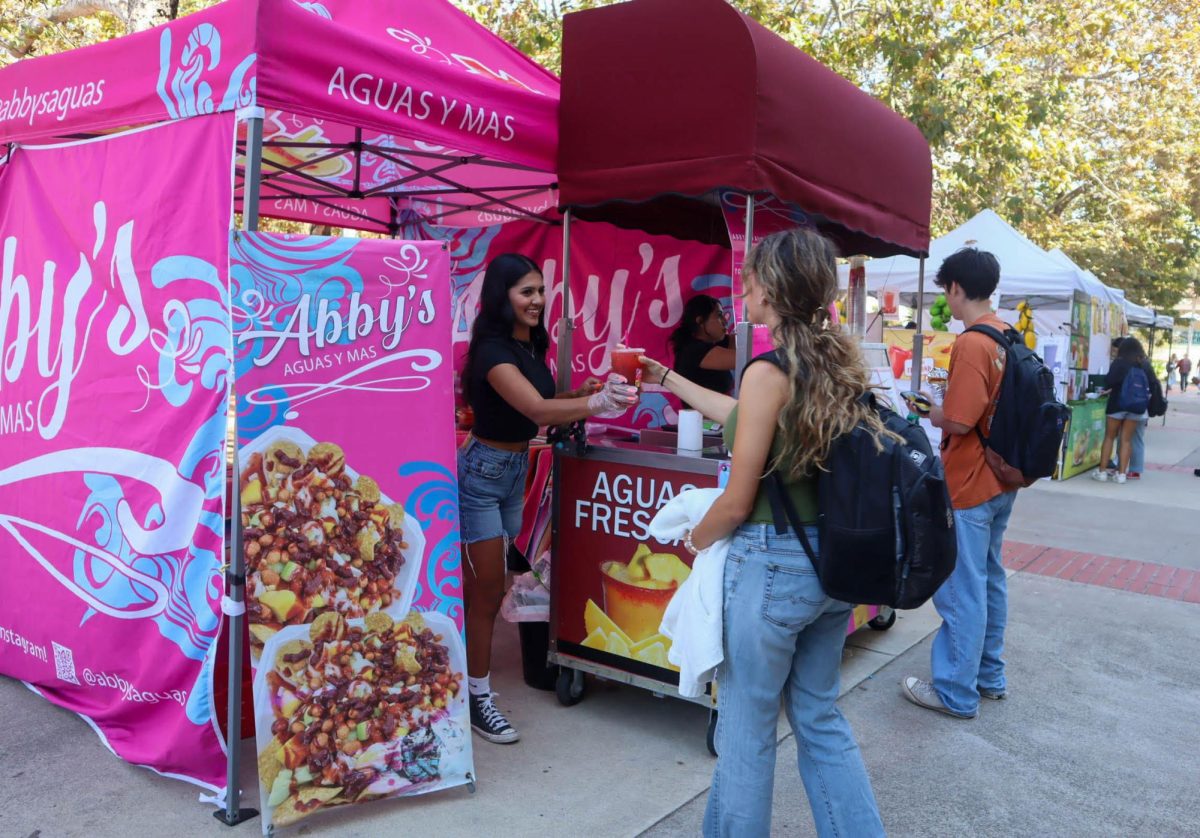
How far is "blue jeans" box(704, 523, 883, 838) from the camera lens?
2223 millimetres

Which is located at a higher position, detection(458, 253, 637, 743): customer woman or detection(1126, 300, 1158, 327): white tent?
detection(1126, 300, 1158, 327): white tent

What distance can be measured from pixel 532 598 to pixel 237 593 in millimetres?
1475

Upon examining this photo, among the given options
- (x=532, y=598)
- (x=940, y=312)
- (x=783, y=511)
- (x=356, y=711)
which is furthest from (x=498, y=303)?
(x=940, y=312)

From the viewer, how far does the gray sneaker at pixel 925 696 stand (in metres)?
3.99

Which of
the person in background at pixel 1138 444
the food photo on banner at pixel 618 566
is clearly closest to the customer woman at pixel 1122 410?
the person in background at pixel 1138 444

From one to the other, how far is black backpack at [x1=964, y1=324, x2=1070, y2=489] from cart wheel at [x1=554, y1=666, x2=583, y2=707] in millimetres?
1990

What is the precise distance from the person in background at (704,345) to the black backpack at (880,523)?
269cm

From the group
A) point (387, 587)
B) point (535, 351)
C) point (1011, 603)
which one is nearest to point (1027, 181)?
point (1011, 603)

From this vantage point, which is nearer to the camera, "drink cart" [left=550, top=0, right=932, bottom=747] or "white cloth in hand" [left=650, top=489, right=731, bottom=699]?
"white cloth in hand" [left=650, top=489, right=731, bottom=699]

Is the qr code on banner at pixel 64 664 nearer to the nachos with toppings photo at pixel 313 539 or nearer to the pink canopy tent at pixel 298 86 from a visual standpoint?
the pink canopy tent at pixel 298 86

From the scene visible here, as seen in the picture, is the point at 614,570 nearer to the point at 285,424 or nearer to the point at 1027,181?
the point at 285,424

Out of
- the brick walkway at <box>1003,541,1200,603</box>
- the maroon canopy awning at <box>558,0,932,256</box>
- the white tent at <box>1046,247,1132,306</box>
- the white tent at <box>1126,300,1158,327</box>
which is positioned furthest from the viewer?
the white tent at <box>1126,300,1158,327</box>

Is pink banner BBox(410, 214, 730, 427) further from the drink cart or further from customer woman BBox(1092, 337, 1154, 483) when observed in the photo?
customer woman BBox(1092, 337, 1154, 483)

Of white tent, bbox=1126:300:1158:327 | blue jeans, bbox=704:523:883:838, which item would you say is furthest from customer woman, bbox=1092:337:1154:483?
blue jeans, bbox=704:523:883:838
